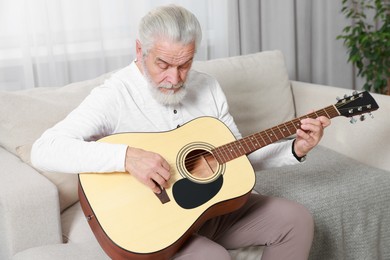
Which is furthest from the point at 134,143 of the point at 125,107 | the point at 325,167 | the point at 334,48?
the point at 334,48

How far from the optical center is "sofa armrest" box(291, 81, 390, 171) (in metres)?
2.37

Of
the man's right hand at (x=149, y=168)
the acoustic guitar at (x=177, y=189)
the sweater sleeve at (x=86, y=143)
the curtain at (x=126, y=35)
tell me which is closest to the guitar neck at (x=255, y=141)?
the acoustic guitar at (x=177, y=189)

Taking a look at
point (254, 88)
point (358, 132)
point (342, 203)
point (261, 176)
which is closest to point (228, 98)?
point (254, 88)

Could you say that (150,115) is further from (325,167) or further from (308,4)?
(308,4)

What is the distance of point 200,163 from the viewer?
172 centimetres

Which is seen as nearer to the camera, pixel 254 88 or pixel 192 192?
pixel 192 192

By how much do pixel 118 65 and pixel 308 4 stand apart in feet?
3.94

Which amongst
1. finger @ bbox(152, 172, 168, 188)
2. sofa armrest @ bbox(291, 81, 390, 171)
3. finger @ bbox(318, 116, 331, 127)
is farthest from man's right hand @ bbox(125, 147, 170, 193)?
sofa armrest @ bbox(291, 81, 390, 171)

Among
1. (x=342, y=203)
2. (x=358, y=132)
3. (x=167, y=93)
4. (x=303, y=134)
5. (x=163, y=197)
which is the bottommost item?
(x=342, y=203)

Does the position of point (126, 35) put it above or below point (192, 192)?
above

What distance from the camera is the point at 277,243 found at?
1.73 m

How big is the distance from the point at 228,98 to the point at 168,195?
1014 millimetres

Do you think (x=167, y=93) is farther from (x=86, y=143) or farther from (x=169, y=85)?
(x=86, y=143)

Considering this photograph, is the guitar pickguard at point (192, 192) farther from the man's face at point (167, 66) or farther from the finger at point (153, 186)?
the man's face at point (167, 66)
